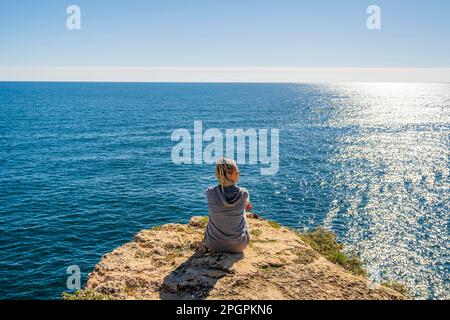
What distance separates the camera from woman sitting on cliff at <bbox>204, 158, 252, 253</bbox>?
9148 millimetres

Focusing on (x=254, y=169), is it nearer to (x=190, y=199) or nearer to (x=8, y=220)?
(x=190, y=199)

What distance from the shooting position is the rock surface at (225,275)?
822 centimetres

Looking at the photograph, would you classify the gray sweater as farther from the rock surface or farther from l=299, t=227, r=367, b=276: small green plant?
l=299, t=227, r=367, b=276: small green plant

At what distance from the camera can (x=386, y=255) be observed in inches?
1359

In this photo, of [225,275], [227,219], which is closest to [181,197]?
[227,219]

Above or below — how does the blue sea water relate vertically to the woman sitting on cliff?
below

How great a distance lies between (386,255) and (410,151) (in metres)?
48.7

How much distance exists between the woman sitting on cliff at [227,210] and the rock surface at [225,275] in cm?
36

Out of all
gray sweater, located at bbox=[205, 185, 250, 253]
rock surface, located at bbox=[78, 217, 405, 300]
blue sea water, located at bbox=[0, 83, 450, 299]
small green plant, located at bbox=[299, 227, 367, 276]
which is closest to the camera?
rock surface, located at bbox=[78, 217, 405, 300]

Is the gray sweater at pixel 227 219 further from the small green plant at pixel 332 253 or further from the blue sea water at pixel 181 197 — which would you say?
the blue sea water at pixel 181 197

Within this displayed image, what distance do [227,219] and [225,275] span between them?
1.43 metres

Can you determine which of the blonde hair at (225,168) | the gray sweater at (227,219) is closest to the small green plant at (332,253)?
the gray sweater at (227,219)

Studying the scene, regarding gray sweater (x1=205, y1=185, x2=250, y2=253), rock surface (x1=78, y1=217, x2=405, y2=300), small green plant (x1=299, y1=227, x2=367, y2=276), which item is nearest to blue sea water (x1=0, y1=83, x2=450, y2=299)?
small green plant (x1=299, y1=227, x2=367, y2=276)

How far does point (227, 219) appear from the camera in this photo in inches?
371
